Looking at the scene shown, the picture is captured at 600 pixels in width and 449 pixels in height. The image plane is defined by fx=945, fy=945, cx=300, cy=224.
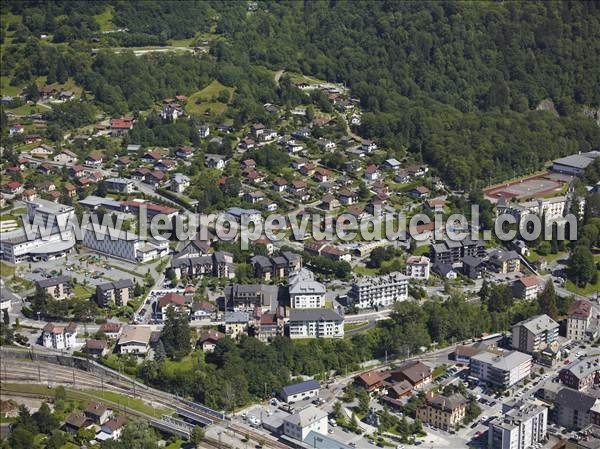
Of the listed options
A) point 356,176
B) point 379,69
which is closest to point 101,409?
point 356,176

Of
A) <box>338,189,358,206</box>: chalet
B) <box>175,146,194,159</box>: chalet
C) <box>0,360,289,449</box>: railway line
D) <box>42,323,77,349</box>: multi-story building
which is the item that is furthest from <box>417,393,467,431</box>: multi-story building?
<box>175,146,194,159</box>: chalet

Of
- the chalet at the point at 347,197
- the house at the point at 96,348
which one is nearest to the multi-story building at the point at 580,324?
the chalet at the point at 347,197

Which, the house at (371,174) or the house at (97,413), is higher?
the house at (371,174)

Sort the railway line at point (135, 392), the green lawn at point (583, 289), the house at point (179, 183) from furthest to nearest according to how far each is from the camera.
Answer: the house at point (179, 183)
the green lawn at point (583, 289)
the railway line at point (135, 392)

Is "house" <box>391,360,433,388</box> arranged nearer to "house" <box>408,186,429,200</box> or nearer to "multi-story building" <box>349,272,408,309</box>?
"multi-story building" <box>349,272,408,309</box>

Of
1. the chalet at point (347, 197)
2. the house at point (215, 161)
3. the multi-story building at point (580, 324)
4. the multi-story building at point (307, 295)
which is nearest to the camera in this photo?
the multi-story building at point (580, 324)

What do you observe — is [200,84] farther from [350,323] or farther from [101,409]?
[101,409]

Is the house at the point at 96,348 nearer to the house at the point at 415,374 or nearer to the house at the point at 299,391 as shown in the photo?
the house at the point at 299,391
